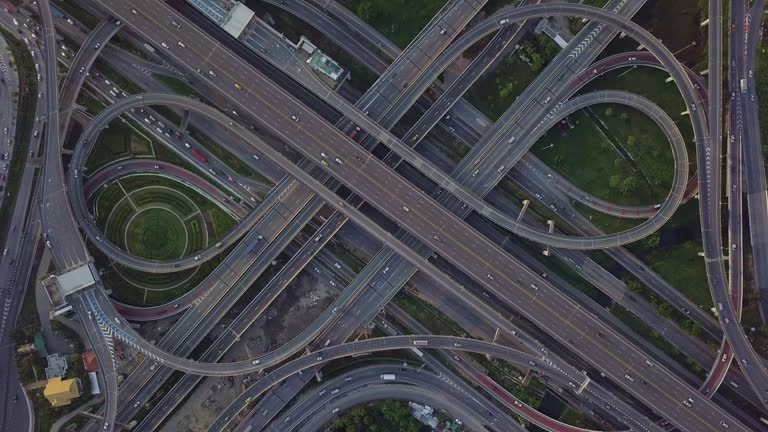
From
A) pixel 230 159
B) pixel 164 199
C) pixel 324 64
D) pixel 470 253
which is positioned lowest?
pixel 164 199

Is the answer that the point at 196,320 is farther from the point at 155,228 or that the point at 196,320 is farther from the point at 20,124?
the point at 20,124

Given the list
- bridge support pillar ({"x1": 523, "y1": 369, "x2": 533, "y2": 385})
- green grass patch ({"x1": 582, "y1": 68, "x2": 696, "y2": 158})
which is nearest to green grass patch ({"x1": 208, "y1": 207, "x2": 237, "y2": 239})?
bridge support pillar ({"x1": 523, "y1": 369, "x2": 533, "y2": 385})

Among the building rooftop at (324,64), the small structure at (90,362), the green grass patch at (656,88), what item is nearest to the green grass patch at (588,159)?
the green grass patch at (656,88)

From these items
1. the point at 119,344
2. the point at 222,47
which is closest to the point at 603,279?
the point at 222,47

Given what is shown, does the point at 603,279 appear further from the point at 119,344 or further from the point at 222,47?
the point at 119,344

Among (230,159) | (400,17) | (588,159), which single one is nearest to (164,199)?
(230,159)

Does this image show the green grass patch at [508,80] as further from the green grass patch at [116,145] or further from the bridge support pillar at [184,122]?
the green grass patch at [116,145]
